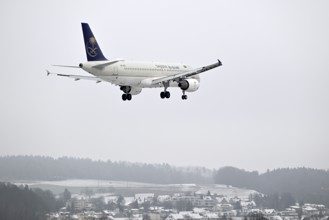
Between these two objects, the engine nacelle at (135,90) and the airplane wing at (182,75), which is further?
the engine nacelle at (135,90)

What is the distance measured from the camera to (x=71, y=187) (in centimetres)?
11031

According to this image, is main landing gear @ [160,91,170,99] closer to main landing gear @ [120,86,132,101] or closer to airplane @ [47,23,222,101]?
airplane @ [47,23,222,101]

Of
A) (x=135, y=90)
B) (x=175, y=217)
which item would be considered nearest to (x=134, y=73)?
(x=135, y=90)

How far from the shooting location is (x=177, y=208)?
106 m

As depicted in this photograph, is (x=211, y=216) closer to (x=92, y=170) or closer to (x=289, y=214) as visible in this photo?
(x=289, y=214)

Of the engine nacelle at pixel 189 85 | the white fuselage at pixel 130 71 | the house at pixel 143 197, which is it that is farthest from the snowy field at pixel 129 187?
the white fuselage at pixel 130 71

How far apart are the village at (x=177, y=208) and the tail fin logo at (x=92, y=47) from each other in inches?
654

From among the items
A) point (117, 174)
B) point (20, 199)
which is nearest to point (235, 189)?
point (117, 174)

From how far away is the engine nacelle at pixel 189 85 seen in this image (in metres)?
111

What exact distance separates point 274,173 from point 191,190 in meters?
11.8

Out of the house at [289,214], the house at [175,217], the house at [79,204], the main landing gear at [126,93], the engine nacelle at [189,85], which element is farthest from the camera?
the engine nacelle at [189,85]

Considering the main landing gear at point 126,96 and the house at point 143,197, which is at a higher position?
the main landing gear at point 126,96

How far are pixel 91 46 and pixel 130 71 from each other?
551 centimetres

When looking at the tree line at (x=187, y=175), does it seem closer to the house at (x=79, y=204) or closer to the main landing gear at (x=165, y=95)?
the house at (x=79, y=204)
